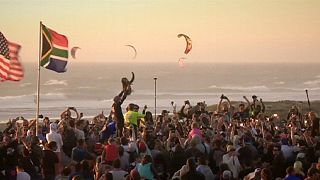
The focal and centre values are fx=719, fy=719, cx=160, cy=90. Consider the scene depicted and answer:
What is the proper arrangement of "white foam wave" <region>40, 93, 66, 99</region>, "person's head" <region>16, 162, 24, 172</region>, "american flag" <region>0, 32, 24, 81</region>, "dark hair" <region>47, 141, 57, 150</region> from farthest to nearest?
1. "white foam wave" <region>40, 93, 66, 99</region>
2. "american flag" <region>0, 32, 24, 81</region>
3. "dark hair" <region>47, 141, 57, 150</region>
4. "person's head" <region>16, 162, 24, 172</region>

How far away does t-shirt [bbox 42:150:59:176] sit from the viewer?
14.7 m

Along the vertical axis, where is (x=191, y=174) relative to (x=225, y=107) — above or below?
below

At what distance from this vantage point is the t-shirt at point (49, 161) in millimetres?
14680

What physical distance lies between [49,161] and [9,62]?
6849 mm

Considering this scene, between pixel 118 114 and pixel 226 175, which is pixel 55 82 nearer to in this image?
pixel 118 114

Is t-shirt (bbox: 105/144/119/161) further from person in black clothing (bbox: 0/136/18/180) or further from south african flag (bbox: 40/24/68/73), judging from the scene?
south african flag (bbox: 40/24/68/73)

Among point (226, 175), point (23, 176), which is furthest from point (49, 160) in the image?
point (226, 175)

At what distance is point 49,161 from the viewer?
14.7 meters

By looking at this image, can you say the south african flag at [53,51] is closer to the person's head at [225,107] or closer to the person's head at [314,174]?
the person's head at [225,107]

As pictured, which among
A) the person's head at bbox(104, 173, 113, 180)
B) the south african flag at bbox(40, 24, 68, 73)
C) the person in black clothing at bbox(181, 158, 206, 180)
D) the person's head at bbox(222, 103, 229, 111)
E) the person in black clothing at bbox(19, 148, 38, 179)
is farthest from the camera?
the person's head at bbox(222, 103, 229, 111)

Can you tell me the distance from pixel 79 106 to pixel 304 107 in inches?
1188

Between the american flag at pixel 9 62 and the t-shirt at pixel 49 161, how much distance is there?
243 inches

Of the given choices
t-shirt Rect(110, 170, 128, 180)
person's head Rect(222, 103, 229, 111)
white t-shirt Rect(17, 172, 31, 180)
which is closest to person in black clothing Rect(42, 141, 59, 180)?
white t-shirt Rect(17, 172, 31, 180)

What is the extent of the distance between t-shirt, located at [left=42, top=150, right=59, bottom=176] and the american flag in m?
6.18
